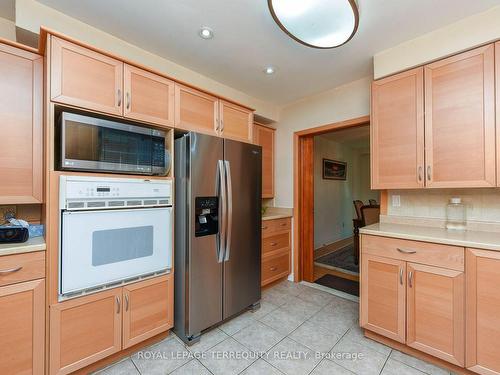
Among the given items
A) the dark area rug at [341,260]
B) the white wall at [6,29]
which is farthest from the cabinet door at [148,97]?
the dark area rug at [341,260]

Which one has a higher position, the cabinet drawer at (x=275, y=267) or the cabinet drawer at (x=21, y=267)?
the cabinet drawer at (x=21, y=267)

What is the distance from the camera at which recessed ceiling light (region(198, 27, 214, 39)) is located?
178 centimetres

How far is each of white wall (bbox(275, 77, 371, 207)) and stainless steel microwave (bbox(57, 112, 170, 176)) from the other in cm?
183

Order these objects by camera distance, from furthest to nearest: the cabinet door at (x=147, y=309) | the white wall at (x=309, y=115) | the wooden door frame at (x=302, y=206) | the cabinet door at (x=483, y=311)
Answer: the wooden door frame at (x=302, y=206)
the white wall at (x=309, y=115)
the cabinet door at (x=147, y=309)
the cabinet door at (x=483, y=311)

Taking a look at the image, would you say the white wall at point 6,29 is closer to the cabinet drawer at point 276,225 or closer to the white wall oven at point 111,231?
the white wall oven at point 111,231

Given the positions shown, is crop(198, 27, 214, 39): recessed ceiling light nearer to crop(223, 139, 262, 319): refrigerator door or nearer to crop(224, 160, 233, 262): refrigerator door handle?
crop(223, 139, 262, 319): refrigerator door

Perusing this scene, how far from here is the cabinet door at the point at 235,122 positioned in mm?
2279

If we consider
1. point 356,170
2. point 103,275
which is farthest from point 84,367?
point 356,170

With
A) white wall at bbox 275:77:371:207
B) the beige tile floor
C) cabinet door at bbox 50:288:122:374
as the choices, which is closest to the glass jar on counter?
the beige tile floor

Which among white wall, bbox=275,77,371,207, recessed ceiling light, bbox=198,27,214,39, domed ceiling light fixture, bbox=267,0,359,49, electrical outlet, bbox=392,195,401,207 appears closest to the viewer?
domed ceiling light fixture, bbox=267,0,359,49

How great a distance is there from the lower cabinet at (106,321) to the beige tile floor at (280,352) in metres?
0.18

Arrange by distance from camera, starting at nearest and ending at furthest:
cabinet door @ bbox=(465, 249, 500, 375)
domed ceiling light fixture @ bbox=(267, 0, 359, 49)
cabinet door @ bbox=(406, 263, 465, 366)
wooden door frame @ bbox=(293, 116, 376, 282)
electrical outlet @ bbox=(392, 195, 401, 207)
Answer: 1. domed ceiling light fixture @ bbox=(267, 0, 359, 49)
2. cabinet door @ bbox=(465, 249, 500, 375)
3. cabinet door @ bbox=(406, 263, 465, 366)
4. electrical outlet @ bbox=(392, 195, 401, 207)
5. wooden door frame @ bbox=(293, 116, 376, 282)

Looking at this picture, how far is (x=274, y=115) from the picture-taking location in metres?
3.36

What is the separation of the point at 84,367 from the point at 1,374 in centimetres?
40
